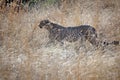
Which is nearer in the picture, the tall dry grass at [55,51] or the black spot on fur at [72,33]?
the tall dry grass at [55,51]

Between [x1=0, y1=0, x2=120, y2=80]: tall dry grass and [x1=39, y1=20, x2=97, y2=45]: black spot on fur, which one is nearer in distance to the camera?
[x1=0, y1=0, x2=120, y2=80]: tall dry grass

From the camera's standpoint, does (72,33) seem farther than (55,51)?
Yes

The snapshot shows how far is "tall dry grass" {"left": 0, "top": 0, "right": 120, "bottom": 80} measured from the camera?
3.82 meters

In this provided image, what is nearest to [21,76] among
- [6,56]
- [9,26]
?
[6,56]

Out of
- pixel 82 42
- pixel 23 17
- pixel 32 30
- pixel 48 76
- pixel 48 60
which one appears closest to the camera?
pixel 48 76

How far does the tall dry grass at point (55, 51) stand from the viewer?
3.82m

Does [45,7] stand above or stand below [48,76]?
above

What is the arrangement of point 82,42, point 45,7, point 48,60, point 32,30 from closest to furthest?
1. point 48,60
2. point 82,42
3. point 32,30
4. point 45,7

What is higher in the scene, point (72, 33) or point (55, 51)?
point (72, 33)

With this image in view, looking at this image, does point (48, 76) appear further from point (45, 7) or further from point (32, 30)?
point (45, 7)

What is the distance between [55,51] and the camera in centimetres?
457

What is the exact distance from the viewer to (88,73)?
3.80 meters

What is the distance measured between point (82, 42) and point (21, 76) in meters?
1.35

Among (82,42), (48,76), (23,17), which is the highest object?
(23,17)
